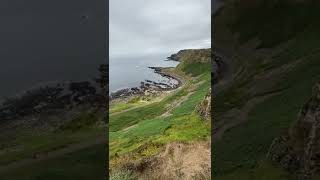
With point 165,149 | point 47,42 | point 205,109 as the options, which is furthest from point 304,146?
point 47,42

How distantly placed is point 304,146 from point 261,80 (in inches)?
1904

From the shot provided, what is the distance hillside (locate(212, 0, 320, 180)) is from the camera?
154 ft

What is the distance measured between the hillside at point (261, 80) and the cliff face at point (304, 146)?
0.44m

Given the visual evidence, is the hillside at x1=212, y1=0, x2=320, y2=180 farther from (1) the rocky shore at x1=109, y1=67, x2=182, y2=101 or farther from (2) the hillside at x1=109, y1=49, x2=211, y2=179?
(1) the rocky shore at x1=109, y1=67, x2=182, y2=101

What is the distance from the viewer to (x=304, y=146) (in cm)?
3109

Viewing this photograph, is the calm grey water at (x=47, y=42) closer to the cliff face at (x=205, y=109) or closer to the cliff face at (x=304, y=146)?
the cliff face at (x=205, y=109)

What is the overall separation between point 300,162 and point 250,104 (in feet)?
123

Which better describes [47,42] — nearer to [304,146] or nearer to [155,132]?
[155,132]

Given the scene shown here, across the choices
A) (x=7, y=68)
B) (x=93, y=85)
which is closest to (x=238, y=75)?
(x=93, y=85)

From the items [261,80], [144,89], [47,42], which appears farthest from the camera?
[144,89]

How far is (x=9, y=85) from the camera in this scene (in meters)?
90.9

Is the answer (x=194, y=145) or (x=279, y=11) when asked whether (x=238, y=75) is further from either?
(x=194, y=145)

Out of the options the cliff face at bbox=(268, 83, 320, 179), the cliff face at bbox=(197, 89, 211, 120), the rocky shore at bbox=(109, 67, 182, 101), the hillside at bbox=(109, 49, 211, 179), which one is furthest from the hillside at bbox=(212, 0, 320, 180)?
the rocky shore at bbox=(109, 67, 182, 101)

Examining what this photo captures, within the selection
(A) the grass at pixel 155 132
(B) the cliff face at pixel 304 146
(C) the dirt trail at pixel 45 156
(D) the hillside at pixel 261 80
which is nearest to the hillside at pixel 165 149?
(A) the grass at pixel 155 132
